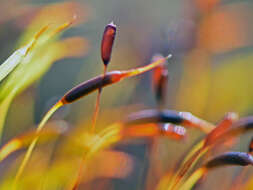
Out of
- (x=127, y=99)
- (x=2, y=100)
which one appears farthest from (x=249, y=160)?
(x=127, y=99)

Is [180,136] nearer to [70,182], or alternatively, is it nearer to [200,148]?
[200,148]

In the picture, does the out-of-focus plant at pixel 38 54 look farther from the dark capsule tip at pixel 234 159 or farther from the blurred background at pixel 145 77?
the dark capsule tip at pixel 234 159

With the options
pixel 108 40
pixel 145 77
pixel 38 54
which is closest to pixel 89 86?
pixel 108 40

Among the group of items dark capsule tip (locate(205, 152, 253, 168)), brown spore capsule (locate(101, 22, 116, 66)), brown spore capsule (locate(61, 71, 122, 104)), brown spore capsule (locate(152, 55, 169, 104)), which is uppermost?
brown spore capsule (locate(152, 55, 169, 104))

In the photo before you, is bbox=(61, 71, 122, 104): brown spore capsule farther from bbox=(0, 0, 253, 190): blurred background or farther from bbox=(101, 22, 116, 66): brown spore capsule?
bbox=(0, 0, 253, 190): blurred background

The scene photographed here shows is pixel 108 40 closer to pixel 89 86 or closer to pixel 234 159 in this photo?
pixel 89 86

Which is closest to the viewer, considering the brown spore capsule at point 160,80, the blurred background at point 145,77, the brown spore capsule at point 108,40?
the brown spore capsule at point 108,40

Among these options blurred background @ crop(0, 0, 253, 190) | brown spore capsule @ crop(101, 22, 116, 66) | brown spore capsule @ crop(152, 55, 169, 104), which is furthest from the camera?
blurred background @ crop(0, 0, 253, 190)

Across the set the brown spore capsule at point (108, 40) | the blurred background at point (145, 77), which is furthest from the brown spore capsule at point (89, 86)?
the blurred background at point (145, 77)

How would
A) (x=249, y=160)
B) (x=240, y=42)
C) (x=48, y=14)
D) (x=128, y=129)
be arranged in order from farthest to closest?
1. (x=240, y=42)
2. (x=48, y=14)
3. (x=128, y=129)
4. (x=249, y=160)

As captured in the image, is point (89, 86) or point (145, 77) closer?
point (89, 86)

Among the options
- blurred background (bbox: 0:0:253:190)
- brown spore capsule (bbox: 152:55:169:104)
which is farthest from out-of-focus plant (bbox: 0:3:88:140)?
brown spore capsule (bbox: 152:55:169:104)
